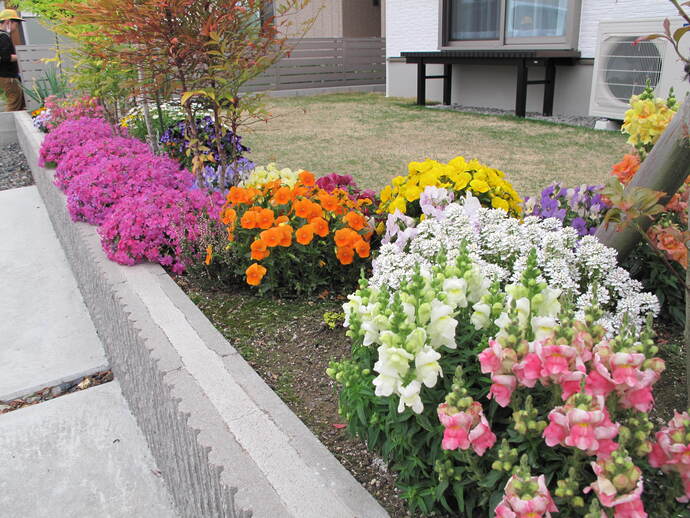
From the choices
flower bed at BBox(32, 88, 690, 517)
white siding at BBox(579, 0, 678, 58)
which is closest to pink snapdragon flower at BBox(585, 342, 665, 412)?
flower bed at BBox(32, 88, 690, 517)

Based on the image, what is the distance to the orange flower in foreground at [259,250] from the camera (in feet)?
9.25

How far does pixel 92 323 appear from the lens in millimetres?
3678

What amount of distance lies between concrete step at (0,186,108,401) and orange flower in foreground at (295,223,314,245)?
127 cm

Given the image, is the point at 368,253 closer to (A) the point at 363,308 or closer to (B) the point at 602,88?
(A) the point at 363,308

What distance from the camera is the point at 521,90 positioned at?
30.0 feet

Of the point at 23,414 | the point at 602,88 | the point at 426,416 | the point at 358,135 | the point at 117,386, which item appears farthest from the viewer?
the point at 358,135

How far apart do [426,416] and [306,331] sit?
4.01 ft

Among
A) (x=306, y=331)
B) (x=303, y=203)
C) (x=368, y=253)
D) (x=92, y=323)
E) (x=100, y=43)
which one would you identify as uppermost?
(x=100, y=43)

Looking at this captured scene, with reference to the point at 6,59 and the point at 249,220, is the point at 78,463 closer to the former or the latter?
the point at 249,220

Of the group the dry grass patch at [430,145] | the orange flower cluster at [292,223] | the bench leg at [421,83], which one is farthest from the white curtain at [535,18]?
the orange flower cluster at [292,223]

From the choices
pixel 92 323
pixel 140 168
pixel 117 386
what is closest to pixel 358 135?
pixel 140 168

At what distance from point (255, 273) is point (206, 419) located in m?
1.12

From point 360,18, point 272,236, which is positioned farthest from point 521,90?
point 360,18

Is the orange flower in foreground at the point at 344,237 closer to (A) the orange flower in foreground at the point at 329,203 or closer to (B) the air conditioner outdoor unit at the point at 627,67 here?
(A) the orange flower in foreground at the point at 329,203
